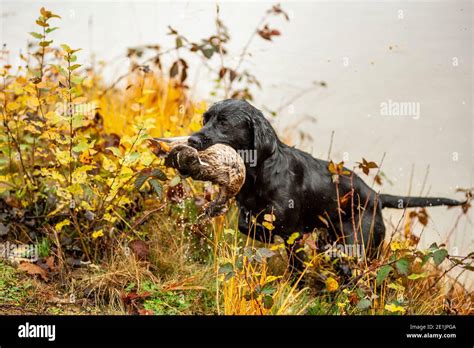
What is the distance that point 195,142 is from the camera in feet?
12.6

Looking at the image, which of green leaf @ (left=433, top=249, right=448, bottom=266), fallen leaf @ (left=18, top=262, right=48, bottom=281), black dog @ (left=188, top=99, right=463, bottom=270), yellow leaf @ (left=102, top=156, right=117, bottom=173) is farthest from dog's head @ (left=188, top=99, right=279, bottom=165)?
fallen leaf @ (left=18, top=262, right=48, bottom=281)

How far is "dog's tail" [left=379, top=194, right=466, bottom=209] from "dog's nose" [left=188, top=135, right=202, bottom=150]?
58.4 inches

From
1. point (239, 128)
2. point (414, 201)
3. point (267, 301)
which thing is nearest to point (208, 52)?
point (239, 128)

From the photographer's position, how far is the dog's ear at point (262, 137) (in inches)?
158

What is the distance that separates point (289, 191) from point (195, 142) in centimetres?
72

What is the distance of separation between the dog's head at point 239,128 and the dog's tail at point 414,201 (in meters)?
1.04

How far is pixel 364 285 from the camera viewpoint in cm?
395

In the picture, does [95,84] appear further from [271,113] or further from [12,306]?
[12,306]

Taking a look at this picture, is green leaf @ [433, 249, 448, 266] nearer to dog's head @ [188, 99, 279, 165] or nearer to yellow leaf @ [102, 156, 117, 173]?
dog's head @ [188, 99, 279, 165]

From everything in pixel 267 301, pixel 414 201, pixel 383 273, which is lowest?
pixel 267 301

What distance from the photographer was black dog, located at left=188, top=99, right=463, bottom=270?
13.1 feet

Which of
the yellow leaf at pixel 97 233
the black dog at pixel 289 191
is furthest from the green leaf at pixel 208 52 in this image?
the yellow leaf at pixel 97 233

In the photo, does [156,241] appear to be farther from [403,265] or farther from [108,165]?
[403,265]
